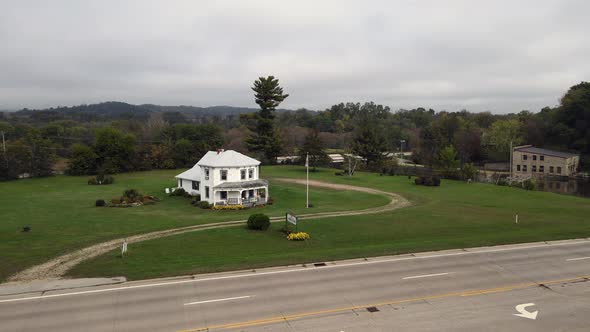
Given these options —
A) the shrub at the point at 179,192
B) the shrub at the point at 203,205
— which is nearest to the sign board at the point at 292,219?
the shrub at the point at 203,205

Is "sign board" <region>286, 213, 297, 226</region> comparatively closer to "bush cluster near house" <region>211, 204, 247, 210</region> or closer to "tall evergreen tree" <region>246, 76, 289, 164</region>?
"bush cluster near house" <region>211, 204, 247, 210</region>

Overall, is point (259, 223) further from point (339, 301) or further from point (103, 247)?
point (339, 301)

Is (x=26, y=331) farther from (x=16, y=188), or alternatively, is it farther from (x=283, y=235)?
(x=16, y=188)

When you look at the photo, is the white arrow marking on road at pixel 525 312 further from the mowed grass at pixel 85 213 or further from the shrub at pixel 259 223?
the mowed grass at pixel 85 213

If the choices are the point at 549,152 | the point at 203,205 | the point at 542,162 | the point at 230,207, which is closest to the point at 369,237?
the point at 230,207

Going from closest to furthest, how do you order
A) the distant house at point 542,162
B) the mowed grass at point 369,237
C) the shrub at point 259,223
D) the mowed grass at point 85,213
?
the mowed grass at point 369,237, the mowed grass at point 85,213, the shrub at point 259,223, the distant house at point 542,162

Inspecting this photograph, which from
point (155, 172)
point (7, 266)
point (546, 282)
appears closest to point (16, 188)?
point (155, 172)
